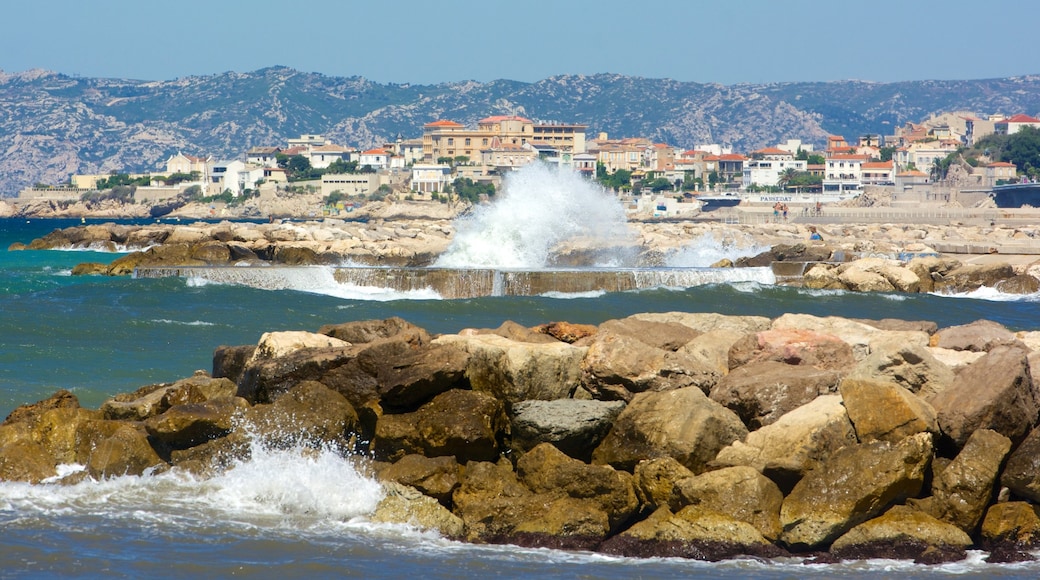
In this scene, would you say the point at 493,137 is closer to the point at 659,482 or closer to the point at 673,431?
the point at 673,431

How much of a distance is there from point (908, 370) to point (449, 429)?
3.21m

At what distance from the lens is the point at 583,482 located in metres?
7.71

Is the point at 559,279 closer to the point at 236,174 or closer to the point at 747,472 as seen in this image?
the point at 747,472

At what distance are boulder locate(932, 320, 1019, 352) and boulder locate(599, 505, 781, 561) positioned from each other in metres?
3.91

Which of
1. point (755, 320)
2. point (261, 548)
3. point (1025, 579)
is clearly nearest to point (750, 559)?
point (1025, 579)

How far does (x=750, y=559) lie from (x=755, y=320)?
4643 mm

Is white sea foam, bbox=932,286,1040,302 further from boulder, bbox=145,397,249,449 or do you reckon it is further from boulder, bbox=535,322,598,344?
boulder, bbox=145,397,249,449

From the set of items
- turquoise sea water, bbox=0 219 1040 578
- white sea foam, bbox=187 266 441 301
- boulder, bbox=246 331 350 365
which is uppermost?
boulder, bbox=246 331 350 365

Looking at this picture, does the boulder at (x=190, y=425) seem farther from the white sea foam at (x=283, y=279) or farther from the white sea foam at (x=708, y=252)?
the white sea foam at (x=708, y=252)

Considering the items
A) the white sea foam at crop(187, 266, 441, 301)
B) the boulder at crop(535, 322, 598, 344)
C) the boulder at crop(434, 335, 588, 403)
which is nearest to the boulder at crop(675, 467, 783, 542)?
the boulder at crop(434, 335, 588, 403)

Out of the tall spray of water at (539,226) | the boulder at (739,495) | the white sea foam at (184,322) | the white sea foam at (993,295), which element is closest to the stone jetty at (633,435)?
the boulder at (739,495)

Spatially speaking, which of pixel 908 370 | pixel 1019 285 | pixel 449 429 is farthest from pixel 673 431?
pixel 1019 285

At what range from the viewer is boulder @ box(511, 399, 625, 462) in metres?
8.44

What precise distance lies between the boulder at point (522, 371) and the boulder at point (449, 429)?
308 mm
